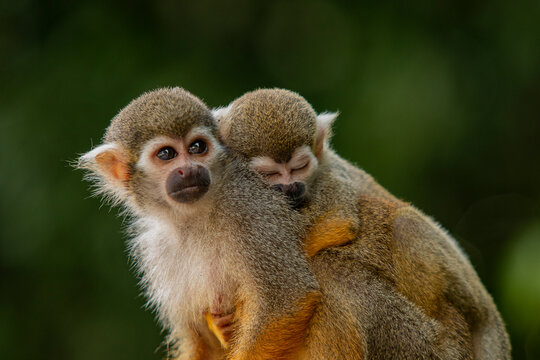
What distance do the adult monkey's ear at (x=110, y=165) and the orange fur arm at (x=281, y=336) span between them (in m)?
1.15

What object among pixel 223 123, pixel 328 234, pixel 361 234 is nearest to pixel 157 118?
pixel 223 123

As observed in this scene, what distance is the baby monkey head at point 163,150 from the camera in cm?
311

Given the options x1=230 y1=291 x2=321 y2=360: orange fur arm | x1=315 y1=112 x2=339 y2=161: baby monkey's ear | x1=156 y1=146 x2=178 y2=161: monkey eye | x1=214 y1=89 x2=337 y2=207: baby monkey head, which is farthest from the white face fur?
x1=230 y1=291 x2=321 y2=360: orange fur arm

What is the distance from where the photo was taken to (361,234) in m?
3.28

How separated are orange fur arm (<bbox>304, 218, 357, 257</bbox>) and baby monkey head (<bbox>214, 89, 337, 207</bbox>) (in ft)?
0.66

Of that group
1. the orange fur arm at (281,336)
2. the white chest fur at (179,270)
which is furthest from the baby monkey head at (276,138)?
the orange fur arm at (281,336)

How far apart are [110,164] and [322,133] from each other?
136 cm

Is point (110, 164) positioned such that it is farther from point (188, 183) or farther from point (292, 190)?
point (292, 190)

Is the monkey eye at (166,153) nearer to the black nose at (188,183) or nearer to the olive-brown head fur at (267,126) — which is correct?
the black nose at (188,183)

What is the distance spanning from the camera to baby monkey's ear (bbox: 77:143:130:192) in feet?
10.7

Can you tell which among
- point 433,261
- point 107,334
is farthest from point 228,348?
point 107,334

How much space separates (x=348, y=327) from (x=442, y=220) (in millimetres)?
3264

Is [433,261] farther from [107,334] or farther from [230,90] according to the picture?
[107,334]

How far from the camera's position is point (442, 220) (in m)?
5.85
